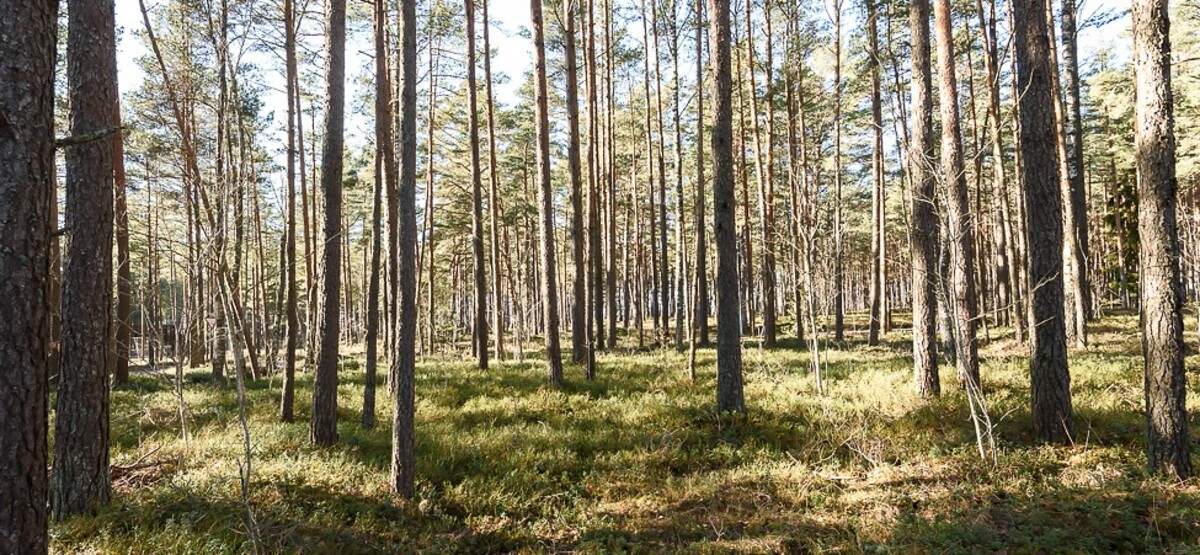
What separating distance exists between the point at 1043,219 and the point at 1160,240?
1.29 meters

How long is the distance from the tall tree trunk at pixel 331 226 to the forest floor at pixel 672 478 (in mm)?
539

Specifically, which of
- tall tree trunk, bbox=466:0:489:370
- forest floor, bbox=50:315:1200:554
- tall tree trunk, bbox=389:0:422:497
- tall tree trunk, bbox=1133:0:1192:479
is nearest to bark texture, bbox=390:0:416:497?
tall tree trunk, bbox=389:0:422:497

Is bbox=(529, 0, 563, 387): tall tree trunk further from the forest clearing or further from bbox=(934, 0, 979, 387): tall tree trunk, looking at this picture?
bbox=(934, 0, 979, 387): tall tree trunk

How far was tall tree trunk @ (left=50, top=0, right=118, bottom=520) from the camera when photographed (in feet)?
16.9

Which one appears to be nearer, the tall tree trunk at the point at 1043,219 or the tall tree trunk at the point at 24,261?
the tall tree trunk at the point at 24,261

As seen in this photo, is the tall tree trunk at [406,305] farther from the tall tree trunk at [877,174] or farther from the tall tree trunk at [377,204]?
the tall tree trunk at [877,174]

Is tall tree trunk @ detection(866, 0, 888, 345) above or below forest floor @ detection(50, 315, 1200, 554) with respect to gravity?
above

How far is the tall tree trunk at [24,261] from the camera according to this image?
7.92 feet

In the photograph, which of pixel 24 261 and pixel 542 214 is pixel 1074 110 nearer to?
pixel 542 214

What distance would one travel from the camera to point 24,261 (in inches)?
97.4

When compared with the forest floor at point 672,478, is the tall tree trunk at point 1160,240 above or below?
above

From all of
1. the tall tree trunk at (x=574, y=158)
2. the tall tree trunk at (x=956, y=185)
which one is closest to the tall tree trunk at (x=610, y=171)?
the tall tree trunk at (x=574, y=158)

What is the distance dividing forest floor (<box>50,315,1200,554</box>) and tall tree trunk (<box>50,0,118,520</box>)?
18.7 inches

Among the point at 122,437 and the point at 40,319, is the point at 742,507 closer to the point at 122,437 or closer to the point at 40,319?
the point at 40,319
